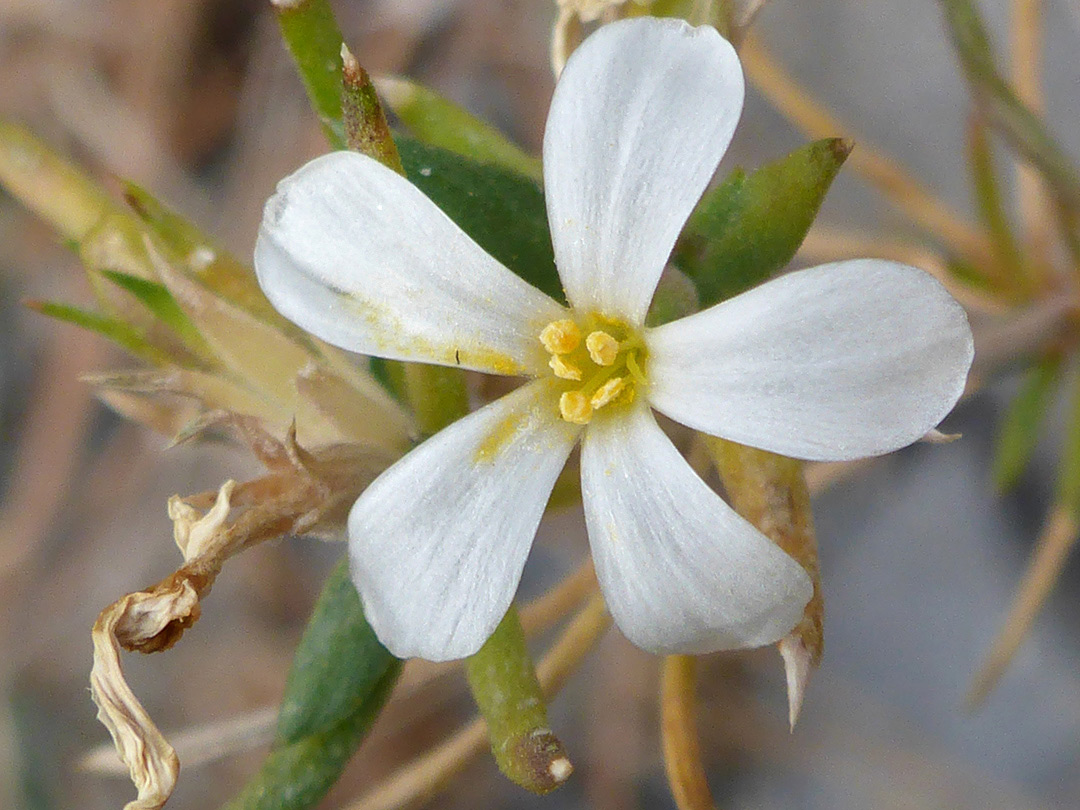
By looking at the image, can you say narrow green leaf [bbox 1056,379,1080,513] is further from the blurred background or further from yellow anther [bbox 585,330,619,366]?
yellow anther [bbox 585,330,619,366]

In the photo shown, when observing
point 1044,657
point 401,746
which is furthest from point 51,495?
point 1044,657

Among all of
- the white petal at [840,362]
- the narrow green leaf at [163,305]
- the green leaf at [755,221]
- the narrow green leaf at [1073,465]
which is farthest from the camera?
the narrow green leaf at [1073,465]

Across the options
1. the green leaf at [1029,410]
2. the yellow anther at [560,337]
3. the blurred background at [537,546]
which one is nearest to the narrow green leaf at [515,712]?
the yellow anther at [560,337]

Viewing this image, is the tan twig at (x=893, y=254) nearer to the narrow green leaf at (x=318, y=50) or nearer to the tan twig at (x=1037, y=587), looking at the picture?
the tan twig at (x=1037, y=587)

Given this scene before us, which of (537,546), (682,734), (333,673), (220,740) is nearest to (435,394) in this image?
(333,673)

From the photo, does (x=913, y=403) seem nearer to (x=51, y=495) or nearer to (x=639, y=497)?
(x=639, y=497)
